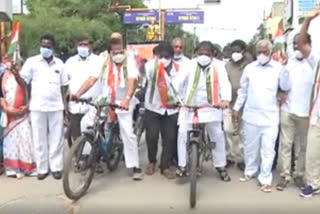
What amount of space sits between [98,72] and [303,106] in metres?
2.58

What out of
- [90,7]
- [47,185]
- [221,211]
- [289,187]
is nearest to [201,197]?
[221,211]

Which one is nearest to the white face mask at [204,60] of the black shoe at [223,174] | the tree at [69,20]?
the black shoe at [223,174]

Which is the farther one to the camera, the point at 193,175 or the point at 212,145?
the point at 212,145

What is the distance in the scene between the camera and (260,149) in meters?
7.93

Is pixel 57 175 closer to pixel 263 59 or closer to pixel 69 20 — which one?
pixel 263 59

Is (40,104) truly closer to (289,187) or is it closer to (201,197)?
(201,197)

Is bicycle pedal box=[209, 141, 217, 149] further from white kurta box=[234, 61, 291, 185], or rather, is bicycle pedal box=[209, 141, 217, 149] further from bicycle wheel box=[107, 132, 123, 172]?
bicycle wheel box=[107, 132, 123, 172]

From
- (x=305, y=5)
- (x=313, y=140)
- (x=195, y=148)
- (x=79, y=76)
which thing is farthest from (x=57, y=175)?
(x=305, y=5)

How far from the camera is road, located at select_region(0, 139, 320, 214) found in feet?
22.4

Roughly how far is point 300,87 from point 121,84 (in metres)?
2.20

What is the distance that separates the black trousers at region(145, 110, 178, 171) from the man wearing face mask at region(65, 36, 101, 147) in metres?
0.81

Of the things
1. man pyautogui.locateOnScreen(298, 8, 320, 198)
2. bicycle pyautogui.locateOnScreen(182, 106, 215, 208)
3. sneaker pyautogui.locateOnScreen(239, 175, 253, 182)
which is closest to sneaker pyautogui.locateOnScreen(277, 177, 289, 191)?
man pyautogui.locateOnScreen(298, 8, 320, 198)

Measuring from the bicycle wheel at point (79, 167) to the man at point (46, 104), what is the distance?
830mm

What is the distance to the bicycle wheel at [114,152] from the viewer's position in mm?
8084
